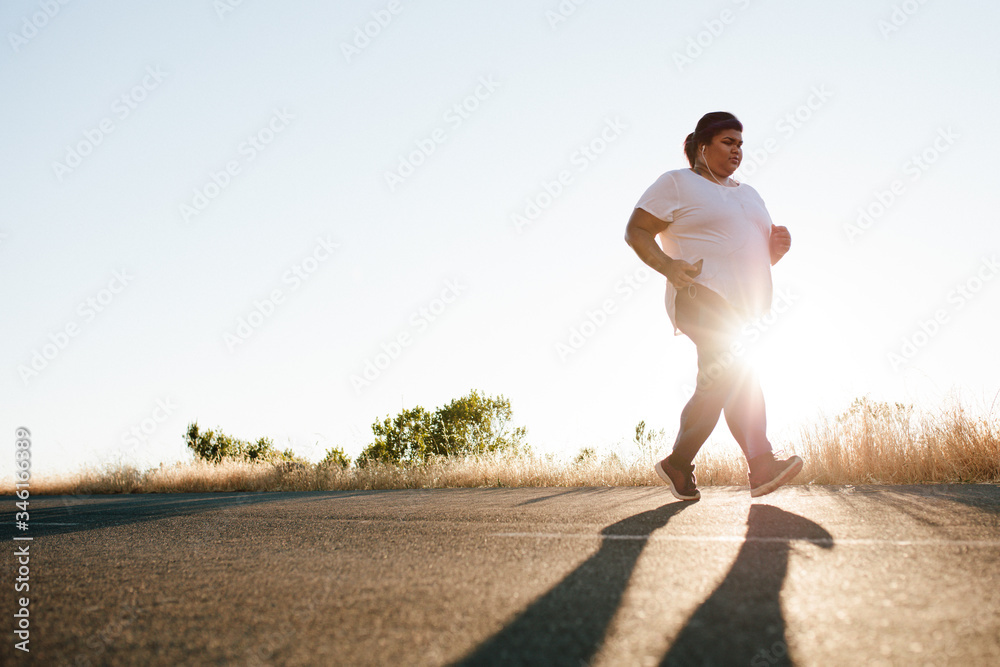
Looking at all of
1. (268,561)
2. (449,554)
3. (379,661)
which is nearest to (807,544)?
(449,554)

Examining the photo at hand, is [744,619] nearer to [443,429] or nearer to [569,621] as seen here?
[569,621]

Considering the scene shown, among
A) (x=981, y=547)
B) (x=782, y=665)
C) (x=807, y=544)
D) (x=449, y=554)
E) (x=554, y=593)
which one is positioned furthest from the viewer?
(x=449, y=554)

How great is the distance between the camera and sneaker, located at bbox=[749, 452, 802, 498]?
12.1 ft

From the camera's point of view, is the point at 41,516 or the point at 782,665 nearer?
the point at 782,665

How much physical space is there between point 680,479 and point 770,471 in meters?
0.53

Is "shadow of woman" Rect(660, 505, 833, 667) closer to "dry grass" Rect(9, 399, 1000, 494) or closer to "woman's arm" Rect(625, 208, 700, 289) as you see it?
"woman's arm" Rect(625, 208, 700, 289)

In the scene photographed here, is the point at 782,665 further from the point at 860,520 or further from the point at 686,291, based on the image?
the point at 686,291

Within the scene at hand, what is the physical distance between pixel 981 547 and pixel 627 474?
16.9 feet

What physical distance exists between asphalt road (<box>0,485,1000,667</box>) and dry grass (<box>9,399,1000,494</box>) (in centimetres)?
232

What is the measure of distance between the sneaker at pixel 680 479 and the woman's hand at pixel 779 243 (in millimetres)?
1547

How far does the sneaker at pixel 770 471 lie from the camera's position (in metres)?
3.69

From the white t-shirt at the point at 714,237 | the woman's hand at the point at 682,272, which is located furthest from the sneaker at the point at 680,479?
the woman's hand at the point at 682,272

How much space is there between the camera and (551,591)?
1916 mm

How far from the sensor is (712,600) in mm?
1737
